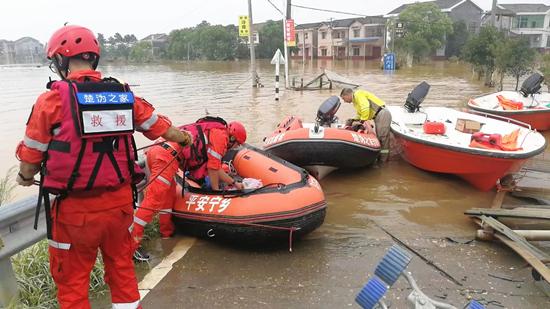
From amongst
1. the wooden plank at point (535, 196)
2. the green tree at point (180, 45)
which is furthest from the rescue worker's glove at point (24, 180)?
the green tree at point (180, 45)

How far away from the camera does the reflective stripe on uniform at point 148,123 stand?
97.9 inches

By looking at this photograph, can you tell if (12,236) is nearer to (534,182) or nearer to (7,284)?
(7,284)

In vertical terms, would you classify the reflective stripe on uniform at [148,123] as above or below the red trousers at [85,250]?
above

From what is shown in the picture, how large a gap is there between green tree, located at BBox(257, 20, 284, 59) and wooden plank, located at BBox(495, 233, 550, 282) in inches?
2180

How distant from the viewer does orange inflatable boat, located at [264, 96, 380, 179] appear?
6348mm

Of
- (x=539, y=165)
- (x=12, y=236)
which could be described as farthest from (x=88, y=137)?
(x=539, y=165)

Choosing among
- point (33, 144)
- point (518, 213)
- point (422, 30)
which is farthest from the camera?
point (422, 30)

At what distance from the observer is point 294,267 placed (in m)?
3.72

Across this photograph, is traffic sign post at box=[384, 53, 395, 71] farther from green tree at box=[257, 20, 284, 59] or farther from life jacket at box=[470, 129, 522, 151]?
green tree at box=[257, 20, 284, 59]

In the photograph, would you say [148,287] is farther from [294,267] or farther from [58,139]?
[58,139]

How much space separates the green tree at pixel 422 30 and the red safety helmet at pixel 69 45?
3776 centimetres

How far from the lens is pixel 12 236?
8.88 ft

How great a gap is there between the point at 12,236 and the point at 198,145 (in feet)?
5.83

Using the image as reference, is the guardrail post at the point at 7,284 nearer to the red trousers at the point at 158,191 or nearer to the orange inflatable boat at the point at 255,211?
the red trousers at the point at 158,191
